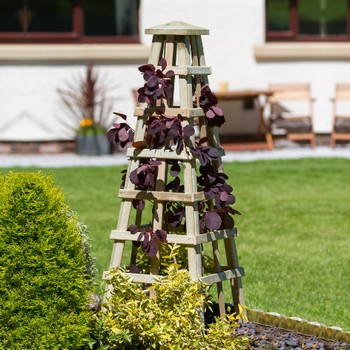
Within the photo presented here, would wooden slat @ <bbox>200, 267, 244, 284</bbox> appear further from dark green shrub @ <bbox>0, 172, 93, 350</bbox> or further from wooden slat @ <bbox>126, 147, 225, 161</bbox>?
dark green shrub @ <bbox>0, 172, 93, 350</bbox>

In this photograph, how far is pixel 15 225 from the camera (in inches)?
219

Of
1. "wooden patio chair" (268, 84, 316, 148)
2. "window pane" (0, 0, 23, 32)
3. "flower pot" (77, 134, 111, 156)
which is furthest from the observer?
"wooden patio chair" (268, 84, 316, 148)

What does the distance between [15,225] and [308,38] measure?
572 inches

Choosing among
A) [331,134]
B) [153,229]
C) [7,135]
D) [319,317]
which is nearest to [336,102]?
[331,134]

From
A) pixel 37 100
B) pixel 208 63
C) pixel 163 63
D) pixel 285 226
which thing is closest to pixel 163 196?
pixel 163 63

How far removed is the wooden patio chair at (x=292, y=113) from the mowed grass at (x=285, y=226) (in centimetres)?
216

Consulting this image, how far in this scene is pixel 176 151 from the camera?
623cm

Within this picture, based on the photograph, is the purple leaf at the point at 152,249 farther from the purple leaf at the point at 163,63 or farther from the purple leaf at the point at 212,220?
the purple leaf at the point at 163,63

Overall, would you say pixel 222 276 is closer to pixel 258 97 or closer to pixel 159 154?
pixel 159 154

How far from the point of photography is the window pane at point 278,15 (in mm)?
19672

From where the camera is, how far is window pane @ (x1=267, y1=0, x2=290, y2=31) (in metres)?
19.7

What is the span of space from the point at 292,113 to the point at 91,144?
3415 millimetres

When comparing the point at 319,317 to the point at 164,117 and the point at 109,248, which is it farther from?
the point at 109,248

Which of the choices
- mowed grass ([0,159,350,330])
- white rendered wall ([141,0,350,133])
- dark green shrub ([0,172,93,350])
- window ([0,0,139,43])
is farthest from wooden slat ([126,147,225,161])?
white rendered wall ([141,0,350,133])
